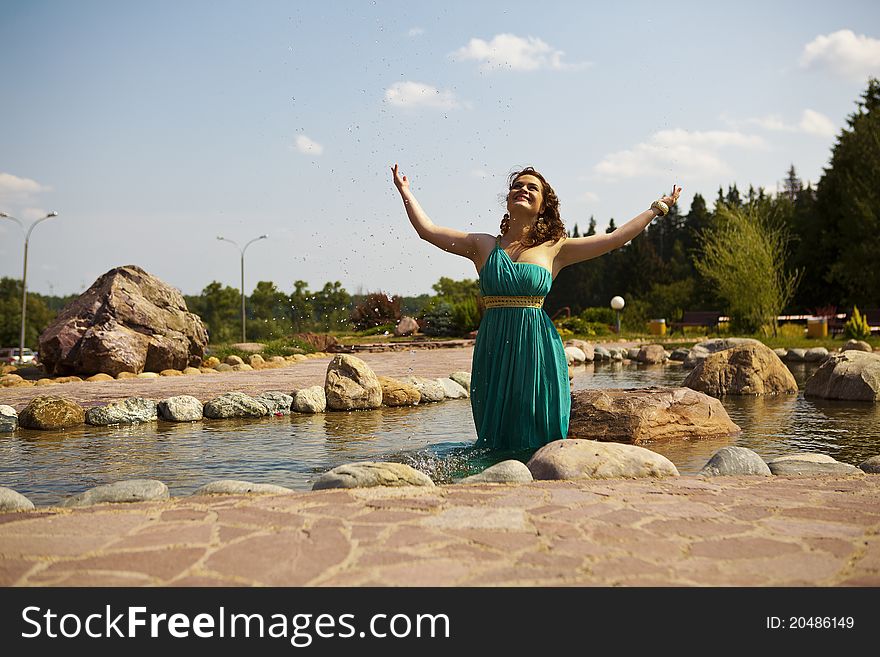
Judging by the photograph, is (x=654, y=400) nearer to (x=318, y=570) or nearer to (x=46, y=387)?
(x=318, y=570)

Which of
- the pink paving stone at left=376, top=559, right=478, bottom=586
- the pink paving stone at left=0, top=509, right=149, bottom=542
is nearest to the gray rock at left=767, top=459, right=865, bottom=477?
the pink paving stone at left=376, top=559, right=478, bottom=586

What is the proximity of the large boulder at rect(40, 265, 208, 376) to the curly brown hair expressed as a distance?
10637 millimetres

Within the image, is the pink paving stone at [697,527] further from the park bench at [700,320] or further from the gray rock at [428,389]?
the park bench at [700,320]

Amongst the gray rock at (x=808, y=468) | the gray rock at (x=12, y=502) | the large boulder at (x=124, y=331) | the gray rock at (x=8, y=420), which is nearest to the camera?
the gray rock at (x=12, y=502)

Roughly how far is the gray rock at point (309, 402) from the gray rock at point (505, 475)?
5374mm

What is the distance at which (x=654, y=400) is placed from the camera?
25.2 feet

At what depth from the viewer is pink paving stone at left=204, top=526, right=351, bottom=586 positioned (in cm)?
267

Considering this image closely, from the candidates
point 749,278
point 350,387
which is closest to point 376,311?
point 749,278

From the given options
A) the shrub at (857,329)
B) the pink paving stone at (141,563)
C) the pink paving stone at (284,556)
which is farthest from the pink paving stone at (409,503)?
the shrub at (857,329)

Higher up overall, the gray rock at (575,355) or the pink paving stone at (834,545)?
the gray rock at (575,355)

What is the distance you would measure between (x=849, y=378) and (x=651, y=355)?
9.36m

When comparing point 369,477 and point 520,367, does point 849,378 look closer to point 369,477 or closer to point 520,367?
point 520,367

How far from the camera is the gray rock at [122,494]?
394 cm

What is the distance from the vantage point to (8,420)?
8.01 metres
